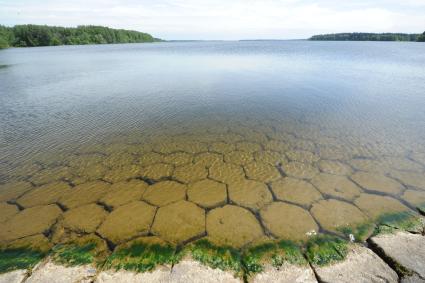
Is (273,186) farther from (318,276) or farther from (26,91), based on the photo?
(26,91)

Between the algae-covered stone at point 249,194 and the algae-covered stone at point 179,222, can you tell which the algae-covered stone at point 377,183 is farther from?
the algae-covered stone at point 179,222

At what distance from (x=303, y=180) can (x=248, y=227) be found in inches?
59.9

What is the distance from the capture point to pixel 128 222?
3.01 metres

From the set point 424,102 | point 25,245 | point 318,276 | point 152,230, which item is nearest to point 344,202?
point 318,276

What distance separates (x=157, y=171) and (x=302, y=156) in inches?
117

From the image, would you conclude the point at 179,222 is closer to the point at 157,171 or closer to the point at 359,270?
the point at 157,171

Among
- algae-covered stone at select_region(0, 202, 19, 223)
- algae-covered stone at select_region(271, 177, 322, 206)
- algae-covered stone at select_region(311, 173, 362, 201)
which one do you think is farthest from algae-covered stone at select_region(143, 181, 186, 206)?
algae-covered stone at select_region(311, 173, 362, 201)

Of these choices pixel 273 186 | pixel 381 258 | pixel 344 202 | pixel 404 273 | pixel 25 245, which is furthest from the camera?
pixel 273 186

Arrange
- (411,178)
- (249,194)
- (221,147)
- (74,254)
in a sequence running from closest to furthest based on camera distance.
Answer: (74,254), (249,194), (411,178), (221,147)

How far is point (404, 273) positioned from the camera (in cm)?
211

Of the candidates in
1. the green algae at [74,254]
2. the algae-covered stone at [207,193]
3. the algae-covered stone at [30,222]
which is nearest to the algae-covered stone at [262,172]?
the algae-covered stone at [207,193]

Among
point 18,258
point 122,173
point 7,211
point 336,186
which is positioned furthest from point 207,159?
point 7,211

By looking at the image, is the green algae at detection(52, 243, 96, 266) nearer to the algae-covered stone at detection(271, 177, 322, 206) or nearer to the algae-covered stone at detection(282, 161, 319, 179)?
the algae-covered stone at detection(271, 177, 322, 206)

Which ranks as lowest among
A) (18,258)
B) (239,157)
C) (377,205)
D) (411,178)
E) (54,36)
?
(18,258)
